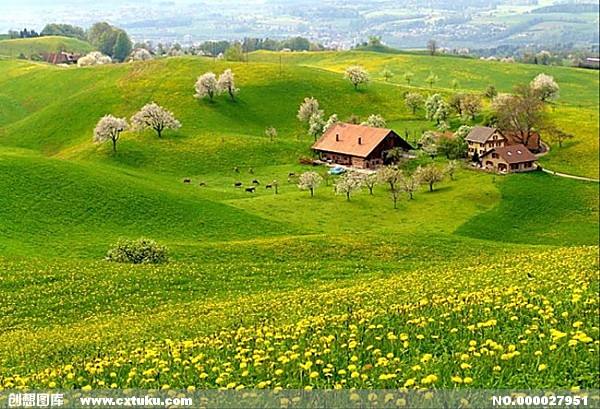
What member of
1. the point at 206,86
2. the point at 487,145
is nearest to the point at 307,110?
the point at 206,86

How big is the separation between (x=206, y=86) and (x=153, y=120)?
79.3 feet

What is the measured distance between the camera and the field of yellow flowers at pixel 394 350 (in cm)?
1378

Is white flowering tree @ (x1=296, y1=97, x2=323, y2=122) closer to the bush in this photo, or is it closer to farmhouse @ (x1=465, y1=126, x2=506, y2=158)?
farmhouse @ (x1=465, y1=126, x2=506, y2=158)

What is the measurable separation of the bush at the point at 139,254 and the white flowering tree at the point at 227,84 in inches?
4155

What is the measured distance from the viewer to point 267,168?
370 ft

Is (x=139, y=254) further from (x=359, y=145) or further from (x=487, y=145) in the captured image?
(x=487, y=145)

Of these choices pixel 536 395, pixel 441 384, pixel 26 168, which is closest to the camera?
pixel 536 395

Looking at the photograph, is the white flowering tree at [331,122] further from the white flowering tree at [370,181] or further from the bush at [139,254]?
the bush at [139,254]

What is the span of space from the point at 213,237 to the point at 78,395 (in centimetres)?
5311

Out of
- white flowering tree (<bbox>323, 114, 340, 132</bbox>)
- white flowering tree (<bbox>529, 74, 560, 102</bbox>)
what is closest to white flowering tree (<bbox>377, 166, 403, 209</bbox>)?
white flowering tree (<bbox>323, 114, 340, 132</bbox>)

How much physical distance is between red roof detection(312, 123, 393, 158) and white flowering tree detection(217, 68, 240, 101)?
113 feet

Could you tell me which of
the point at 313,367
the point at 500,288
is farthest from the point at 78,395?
the point at 500,288

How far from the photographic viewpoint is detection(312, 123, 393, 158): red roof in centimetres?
11681

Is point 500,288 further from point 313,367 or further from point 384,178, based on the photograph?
point 384,178
